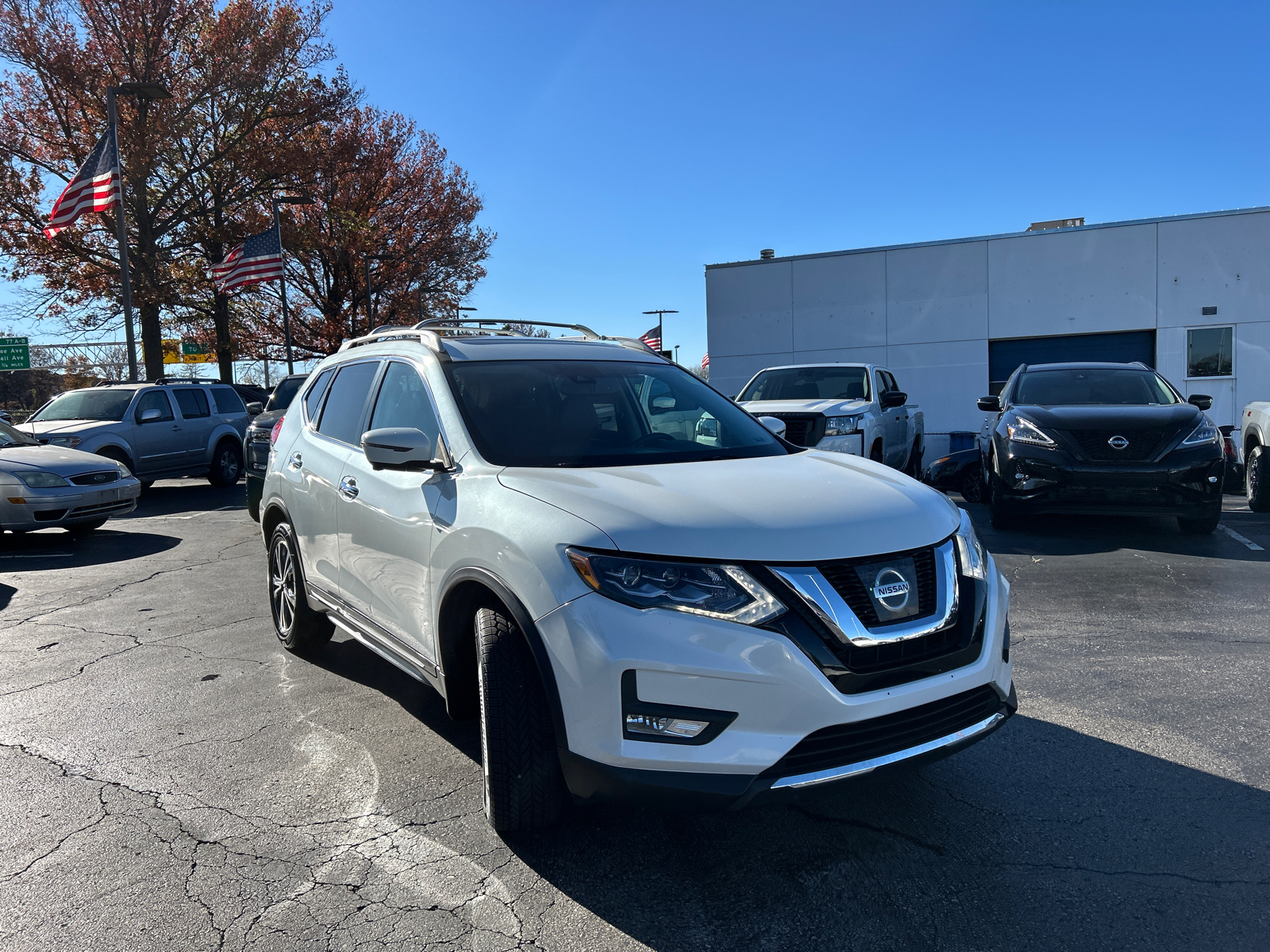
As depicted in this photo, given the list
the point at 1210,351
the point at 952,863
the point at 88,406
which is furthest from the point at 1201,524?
the point at 88,406

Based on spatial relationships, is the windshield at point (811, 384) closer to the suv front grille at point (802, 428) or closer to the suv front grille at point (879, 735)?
the suv front grille at point (802, 428)

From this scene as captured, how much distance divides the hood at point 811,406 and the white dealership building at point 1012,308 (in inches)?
393

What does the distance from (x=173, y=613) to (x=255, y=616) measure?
2.17ft

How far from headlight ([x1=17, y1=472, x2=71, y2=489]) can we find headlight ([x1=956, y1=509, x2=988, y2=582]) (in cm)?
985

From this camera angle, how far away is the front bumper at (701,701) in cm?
256

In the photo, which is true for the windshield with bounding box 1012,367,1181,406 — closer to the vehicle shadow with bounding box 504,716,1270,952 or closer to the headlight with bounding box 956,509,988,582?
the vehicle shadow with bounding box 504,716,1270,952

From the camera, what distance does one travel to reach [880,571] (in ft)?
8.96

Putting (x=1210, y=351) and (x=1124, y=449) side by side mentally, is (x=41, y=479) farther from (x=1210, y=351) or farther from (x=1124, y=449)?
(x=1210, y=351)

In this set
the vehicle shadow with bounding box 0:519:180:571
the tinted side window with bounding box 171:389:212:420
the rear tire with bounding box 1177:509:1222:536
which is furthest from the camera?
the tinted side window with bounding box 171:389:212:420

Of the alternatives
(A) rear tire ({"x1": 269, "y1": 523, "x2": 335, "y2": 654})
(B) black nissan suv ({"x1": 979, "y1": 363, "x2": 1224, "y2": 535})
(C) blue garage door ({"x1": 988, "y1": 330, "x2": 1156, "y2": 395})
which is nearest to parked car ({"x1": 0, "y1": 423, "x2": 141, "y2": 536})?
(A) rear tire ({"x1": 269, "y1": 523, "x2": 335, "y2": 654})

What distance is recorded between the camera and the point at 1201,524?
839cm

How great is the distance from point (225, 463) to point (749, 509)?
14979 mm

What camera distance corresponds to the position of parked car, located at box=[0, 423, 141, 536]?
31.3ft

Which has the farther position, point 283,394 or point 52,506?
point 283,394
